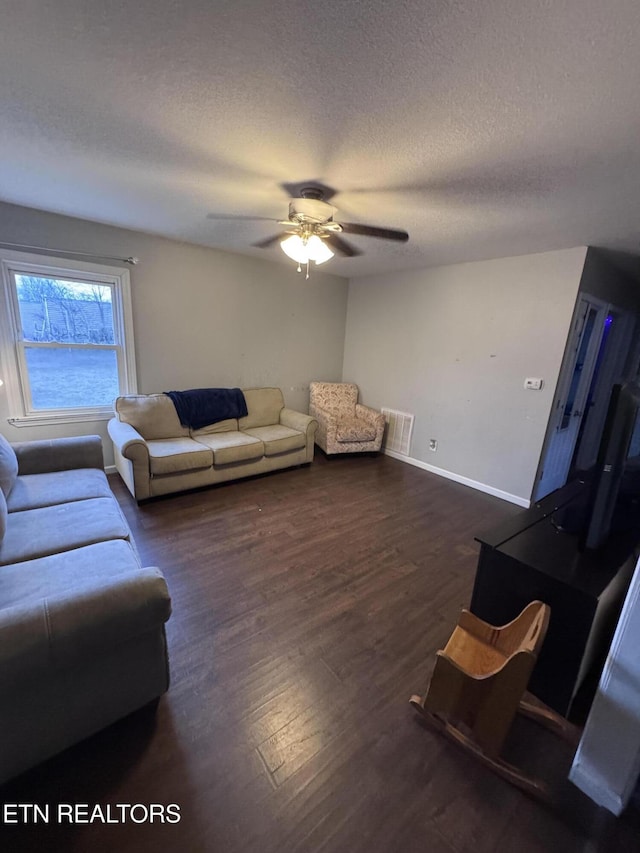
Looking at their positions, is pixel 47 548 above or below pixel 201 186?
below

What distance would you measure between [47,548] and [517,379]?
3847mm

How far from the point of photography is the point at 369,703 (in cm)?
147

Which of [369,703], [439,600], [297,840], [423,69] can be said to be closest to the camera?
[297,840]

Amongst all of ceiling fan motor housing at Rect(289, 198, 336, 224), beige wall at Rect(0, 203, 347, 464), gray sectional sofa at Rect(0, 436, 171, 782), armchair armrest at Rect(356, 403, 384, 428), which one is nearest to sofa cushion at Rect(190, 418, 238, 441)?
beige wall at Rect(0, 203, 347, 464)

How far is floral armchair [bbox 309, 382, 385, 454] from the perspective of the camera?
14.4ft

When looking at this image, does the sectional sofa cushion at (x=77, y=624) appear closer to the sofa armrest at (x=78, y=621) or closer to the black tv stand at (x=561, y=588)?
the sofa armrest at (x=78, y=621)

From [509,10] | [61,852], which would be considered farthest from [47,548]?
[509,10]

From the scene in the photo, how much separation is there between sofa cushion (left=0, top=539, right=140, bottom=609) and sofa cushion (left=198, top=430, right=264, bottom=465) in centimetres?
169

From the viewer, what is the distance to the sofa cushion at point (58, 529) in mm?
1593

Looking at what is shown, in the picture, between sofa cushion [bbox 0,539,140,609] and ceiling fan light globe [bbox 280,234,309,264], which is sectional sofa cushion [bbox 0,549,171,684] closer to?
sofa cushion [bbox 0,539,140,609]

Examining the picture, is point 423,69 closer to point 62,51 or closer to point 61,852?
point 62,51

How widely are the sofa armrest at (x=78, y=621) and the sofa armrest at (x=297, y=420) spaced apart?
112 inches

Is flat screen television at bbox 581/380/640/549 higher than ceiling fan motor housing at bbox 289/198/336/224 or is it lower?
lower

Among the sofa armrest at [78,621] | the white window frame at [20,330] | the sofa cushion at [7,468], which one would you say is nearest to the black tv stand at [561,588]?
the sofa armrest at [78,621]
